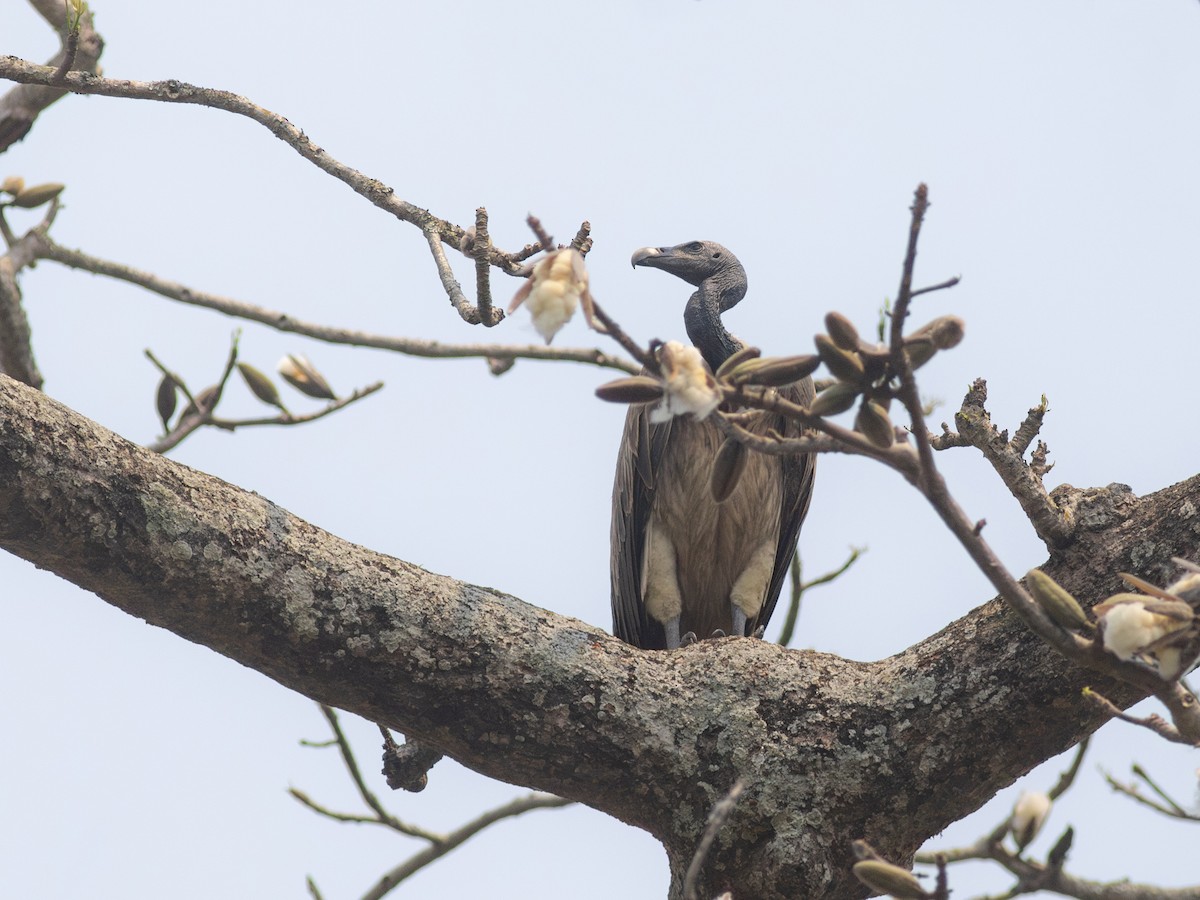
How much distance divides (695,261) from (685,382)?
4.79 m

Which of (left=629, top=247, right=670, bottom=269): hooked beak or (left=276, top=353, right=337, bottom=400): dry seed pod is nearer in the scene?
(left=276, top=353, right=337, bottom=400): dry seed pod

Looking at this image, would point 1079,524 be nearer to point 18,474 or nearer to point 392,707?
point 392,707

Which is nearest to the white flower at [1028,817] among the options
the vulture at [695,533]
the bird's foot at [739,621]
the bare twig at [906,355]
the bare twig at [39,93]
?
the bare twig at [906,355]

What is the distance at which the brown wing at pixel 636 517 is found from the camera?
21.1ft

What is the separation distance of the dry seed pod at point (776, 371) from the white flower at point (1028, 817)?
A: 3.01 feet

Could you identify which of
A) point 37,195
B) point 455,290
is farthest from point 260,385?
point 455,290

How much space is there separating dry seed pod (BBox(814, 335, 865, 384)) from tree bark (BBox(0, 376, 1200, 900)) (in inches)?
59.2

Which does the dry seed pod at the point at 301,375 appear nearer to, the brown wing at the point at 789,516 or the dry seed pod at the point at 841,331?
the brown wing at the point at 789,516

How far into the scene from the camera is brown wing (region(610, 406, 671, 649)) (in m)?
6.43

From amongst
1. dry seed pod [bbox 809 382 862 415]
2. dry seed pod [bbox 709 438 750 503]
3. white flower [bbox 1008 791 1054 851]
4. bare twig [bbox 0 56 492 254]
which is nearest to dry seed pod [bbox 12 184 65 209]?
bare twig [bbox 0 56 492 254]

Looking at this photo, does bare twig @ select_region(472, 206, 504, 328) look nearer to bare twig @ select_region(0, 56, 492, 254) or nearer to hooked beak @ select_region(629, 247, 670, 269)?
bare twig @ select_region(0, 56, 492, 254)

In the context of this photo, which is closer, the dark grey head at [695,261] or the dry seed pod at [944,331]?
the dry seed pod at [944,331]

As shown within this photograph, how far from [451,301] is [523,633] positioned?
939 mm

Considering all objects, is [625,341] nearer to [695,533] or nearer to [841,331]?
[841,331]
